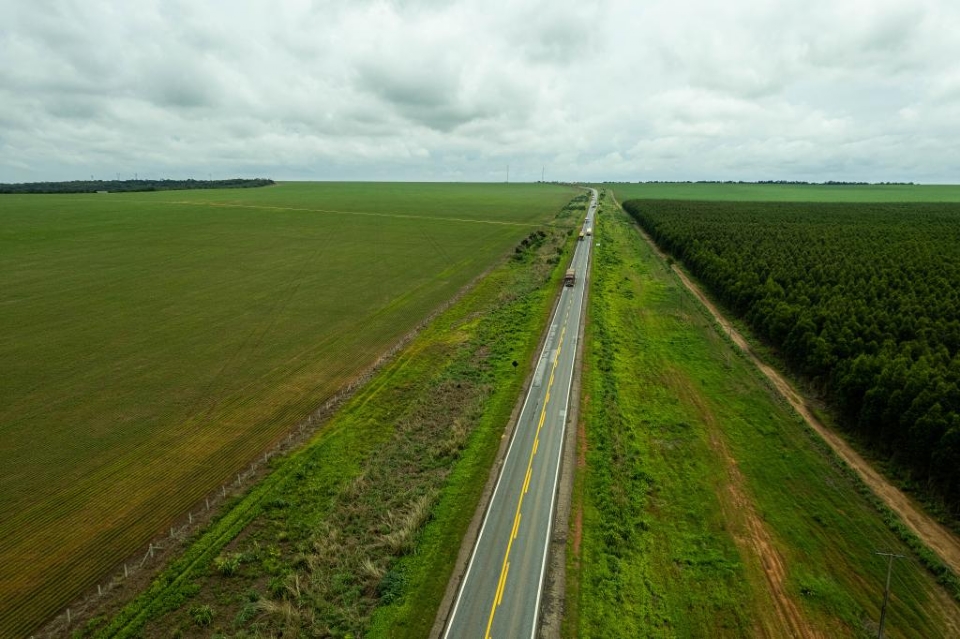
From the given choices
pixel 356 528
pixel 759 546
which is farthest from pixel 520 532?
pixel 759 546

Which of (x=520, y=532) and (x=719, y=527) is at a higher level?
(x=520, y=532)

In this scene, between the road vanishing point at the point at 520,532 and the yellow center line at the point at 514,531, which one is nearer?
the road vanishing point at the point at 520,532

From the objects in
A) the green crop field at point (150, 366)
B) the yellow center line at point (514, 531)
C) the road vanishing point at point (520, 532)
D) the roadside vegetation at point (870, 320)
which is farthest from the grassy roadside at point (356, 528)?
the roadside vegetation at point (870, 320)

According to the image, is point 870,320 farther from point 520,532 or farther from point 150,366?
point 150,366

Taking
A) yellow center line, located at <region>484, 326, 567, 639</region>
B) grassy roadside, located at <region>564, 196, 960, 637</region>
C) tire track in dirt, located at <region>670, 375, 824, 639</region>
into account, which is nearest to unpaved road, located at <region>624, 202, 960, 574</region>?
grassy roadside, located at <region>564, 196, 960, 637</region>

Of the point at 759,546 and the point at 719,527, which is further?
the point at 719,527

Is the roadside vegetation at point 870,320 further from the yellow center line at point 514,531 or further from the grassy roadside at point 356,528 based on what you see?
the grassy roadside at point 356,528

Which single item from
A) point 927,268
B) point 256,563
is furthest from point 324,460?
point 927,268
